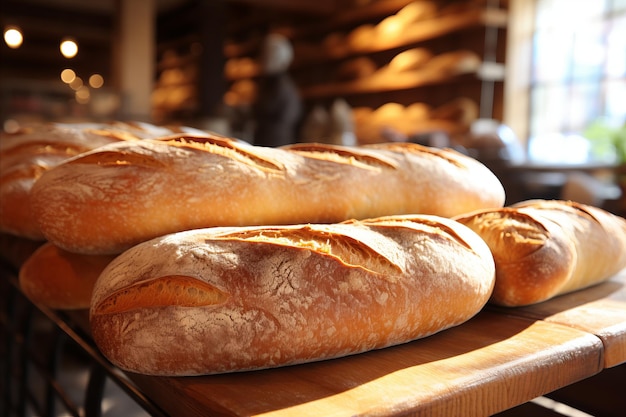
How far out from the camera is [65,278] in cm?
80

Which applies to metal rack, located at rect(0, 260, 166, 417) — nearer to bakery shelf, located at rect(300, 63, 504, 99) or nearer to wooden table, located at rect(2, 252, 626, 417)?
wooden table, located at rect(2, 252, 626, 417)

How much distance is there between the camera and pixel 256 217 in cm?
75

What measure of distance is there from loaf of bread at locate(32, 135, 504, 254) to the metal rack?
168mm

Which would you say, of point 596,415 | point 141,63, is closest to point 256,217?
point 596,415

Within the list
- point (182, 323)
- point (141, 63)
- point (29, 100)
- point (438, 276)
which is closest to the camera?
point (182, 323)

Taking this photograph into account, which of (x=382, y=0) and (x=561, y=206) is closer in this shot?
(x=561, y=206)

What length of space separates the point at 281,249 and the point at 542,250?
36cm

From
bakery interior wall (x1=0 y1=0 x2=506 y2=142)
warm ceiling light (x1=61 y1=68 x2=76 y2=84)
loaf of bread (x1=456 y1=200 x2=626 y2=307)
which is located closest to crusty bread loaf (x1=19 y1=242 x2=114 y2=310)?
loaf of bread (x1=456 y1=200 x2=626 y2=307)

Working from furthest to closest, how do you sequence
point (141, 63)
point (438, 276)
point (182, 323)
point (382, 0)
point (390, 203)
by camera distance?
point (141, 63)
point (382, 0)
point (390, 203)
point (438, 276)
point (182, 323)

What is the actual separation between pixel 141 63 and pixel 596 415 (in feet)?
23.4

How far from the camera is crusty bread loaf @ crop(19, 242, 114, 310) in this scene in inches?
31.4

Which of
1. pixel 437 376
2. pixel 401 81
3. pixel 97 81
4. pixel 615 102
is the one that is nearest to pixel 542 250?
pixel 437 376

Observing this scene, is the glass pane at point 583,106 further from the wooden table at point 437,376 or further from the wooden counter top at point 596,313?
the wooden table at point 437,376

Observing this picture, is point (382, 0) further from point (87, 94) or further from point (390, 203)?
point (390, 203)
